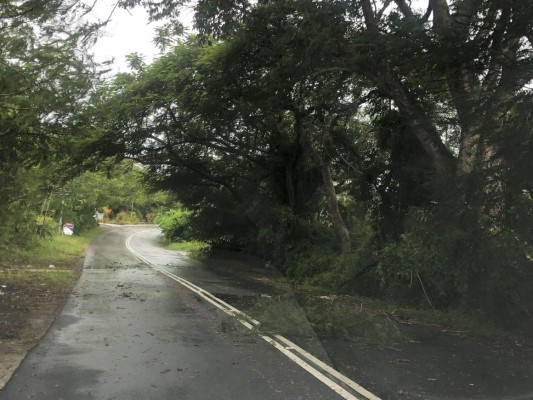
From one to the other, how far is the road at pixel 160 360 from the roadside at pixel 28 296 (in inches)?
9.2

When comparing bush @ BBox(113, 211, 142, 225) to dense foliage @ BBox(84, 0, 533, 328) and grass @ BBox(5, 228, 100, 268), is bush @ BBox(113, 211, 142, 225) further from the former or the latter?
dense foliage @ BBox(84, 0, 533, 328)

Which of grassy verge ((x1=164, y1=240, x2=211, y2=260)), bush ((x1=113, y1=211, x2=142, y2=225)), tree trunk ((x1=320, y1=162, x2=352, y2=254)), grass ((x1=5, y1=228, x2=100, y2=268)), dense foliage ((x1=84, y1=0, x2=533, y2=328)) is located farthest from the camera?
bush ((x1=113, y1=211, x2=142, y2=225))

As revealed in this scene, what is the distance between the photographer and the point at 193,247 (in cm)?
3691

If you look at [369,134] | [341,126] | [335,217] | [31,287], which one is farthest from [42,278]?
[369,134]

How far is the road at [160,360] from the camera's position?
5.51 metres

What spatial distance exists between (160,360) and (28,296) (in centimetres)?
652

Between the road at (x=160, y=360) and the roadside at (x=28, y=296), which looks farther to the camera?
the roadside at (x=28, y=296)

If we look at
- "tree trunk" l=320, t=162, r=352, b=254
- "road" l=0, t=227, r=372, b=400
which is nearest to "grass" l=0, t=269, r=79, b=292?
"road" l=0, t=227, r=372, b=400

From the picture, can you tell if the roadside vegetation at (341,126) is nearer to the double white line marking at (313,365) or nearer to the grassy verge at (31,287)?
the grassy verge at (31,287)

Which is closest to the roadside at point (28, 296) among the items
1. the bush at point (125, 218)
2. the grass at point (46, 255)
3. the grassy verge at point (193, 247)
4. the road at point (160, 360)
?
the grass at point (46, 255)

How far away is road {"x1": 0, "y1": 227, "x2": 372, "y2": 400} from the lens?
5511 millimetres

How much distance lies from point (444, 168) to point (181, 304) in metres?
6.47

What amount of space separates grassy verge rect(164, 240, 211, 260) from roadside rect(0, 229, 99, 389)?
8.30m

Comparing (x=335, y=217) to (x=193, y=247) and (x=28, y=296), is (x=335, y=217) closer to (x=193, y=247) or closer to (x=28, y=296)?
(x=28, y=296)
